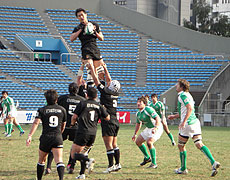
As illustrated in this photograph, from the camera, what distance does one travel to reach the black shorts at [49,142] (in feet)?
27.5

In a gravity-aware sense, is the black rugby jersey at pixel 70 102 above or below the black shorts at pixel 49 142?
above

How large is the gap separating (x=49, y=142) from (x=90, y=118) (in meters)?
1.17

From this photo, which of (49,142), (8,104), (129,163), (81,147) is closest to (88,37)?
(81,147)

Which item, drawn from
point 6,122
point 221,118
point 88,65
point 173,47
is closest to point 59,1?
point 173,47

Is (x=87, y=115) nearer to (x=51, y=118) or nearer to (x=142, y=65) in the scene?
(x=51, y=118)

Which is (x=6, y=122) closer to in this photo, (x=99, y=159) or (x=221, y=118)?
(x=99, y=159)

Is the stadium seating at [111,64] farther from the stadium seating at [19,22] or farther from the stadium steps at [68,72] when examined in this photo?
the stadium steps at [68,72]

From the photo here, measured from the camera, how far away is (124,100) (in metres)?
36.8

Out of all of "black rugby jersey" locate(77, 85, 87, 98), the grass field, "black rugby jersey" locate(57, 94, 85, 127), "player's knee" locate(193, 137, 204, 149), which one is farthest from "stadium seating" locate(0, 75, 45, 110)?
"player's knee" locate(193, 137, 204, 149)

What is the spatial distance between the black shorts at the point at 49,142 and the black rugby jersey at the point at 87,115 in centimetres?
84

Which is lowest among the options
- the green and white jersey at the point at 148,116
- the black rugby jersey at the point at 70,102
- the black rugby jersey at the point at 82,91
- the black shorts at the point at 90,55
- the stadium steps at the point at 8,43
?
the green and white jersey at the point at 148,116

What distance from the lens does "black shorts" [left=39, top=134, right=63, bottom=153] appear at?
8.38m

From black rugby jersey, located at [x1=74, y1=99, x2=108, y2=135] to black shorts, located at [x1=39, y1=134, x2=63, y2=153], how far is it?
0.84m

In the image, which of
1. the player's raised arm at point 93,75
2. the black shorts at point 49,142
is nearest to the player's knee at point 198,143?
the player's raised arm at point 93,75
